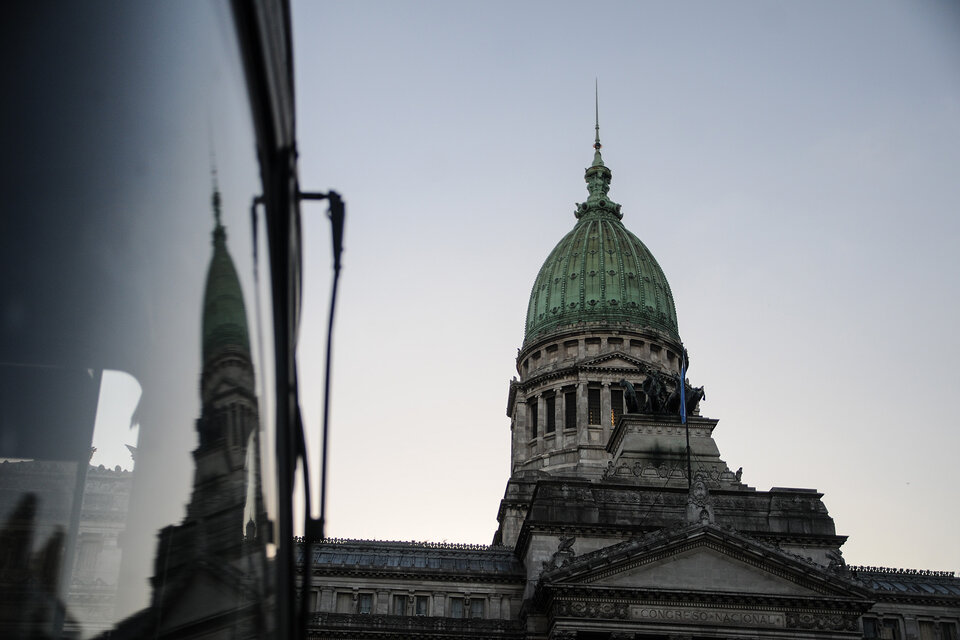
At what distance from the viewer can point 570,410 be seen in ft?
234

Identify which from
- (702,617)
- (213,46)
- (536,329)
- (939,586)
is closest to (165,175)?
(213,46)

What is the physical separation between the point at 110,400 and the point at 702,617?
43.5 meters

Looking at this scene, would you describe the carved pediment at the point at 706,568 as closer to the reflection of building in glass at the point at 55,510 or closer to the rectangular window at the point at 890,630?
the rectangular window at the point at 890,630

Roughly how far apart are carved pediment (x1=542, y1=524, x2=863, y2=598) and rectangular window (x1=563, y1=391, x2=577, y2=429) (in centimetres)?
2580

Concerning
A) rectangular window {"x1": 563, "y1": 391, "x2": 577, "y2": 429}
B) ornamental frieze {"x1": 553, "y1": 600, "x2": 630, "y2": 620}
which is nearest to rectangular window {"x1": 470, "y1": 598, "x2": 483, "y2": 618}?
ornamental frieze {"x1": 553, "y1": 600, "x2": 630, "y2": 620}

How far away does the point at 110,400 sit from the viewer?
294 centimetres

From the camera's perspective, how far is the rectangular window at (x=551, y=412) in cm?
7138

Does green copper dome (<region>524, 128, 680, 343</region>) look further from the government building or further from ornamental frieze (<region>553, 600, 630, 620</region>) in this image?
ornamental frieze (<region>553, 600, 630, 620</region>)

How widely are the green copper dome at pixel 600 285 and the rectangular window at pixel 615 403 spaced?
5154mm

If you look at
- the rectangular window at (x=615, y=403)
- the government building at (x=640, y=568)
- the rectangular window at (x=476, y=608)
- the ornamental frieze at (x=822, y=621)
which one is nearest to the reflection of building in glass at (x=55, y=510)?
the government building at (x=640, y=568)

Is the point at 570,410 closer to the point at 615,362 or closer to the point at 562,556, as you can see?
the point at 615,362

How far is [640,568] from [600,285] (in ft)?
110

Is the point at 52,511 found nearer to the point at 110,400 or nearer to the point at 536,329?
the point at 110,400

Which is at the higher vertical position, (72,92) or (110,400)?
(72,92)
